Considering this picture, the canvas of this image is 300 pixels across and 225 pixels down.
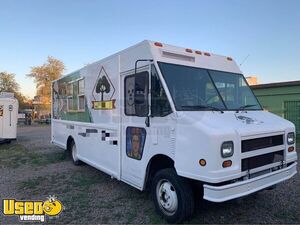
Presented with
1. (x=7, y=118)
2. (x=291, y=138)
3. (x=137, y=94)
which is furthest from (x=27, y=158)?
(x=291, y=138)

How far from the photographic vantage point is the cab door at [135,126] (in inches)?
172

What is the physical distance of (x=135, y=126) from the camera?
15.4ft

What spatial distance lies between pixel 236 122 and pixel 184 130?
803 millimetres

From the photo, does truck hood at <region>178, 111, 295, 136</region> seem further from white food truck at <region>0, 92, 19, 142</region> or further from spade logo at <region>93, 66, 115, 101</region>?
white food truck at <region>0, 92, 19, 142</region>

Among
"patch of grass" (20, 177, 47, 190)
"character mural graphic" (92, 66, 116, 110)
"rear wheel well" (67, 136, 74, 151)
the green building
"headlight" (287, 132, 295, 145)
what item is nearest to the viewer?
"headlight" (287, 132, 295, 145)

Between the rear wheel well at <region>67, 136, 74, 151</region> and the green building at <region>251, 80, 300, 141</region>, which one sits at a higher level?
the green building at <region>251, 80, 300, 141</region>

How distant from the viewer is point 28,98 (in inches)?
2050

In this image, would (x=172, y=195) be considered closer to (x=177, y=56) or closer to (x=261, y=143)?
(x=261, y=143)

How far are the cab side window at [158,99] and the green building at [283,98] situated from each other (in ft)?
43.9

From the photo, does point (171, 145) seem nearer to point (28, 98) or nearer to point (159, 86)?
point (159, 86)

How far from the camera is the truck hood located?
348cm

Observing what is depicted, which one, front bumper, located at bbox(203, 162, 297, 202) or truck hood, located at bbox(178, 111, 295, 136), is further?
truck hood, located at bbox(178, 111, 295, 136)

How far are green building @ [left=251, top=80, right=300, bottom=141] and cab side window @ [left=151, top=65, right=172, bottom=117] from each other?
13.4m

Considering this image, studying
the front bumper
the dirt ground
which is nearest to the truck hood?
the front bumper
